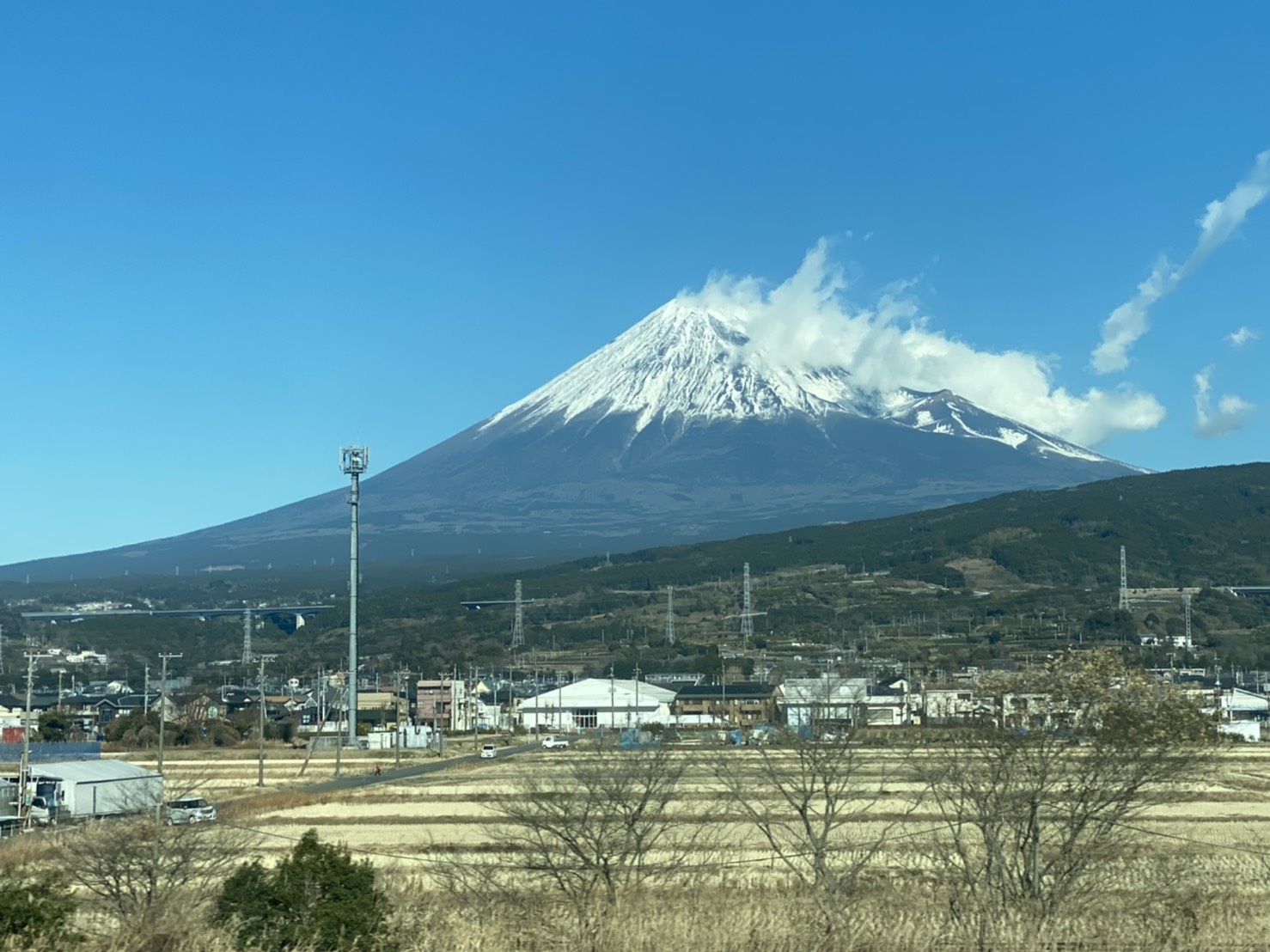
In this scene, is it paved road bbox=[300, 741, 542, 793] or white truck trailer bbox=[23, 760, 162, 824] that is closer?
white truck trailer bbox=[23, 760, 162, 824]

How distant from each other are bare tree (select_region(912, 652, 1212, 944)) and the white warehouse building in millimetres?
54421

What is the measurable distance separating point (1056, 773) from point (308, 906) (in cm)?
919

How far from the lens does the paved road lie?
132 feet

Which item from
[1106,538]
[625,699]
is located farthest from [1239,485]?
[625,699]

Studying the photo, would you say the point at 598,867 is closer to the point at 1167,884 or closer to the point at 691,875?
the point at 691,875

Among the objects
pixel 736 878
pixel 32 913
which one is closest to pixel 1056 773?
pixel 736 878

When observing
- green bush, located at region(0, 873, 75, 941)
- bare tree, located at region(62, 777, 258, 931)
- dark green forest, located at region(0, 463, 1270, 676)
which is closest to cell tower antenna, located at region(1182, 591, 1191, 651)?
dark green forest, located at region(0, 463, 1270, 676)

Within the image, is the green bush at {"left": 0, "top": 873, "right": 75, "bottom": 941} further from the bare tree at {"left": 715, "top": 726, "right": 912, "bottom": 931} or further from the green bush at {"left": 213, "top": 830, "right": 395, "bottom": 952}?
the bare tree at {"left": 715, "top": 726, "right": 912, "bottom": 931}

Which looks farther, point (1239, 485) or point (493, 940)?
point (1239, 485)

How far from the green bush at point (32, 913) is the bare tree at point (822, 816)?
6.23 metres

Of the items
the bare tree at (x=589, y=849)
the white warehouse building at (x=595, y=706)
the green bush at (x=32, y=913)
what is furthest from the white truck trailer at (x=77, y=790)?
the white warehouse building at (x=595, y=706)

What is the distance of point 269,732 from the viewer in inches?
2643

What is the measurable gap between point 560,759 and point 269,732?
27.5 meters

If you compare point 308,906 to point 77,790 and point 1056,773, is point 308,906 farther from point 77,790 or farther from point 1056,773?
point 77,790
